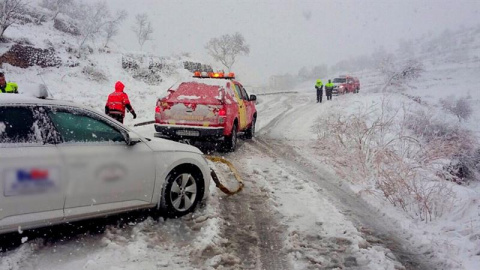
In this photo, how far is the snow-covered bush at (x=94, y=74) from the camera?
26.8m

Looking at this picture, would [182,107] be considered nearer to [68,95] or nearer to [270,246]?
[270,246]

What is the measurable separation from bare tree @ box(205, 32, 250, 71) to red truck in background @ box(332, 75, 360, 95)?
101 feet

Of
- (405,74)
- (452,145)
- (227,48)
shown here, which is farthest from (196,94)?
(227,48)

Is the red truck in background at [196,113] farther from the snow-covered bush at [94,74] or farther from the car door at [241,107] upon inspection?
the snow-covered bush at [94,74]

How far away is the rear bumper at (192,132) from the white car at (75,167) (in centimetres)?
346

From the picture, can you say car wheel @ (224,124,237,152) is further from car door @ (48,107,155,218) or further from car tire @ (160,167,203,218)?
car door @ (48,107,155,218)

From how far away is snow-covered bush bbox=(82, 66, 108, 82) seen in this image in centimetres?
2681

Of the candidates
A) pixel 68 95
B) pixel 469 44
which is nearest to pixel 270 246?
pixel 68 95

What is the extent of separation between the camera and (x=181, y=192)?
4.77 m

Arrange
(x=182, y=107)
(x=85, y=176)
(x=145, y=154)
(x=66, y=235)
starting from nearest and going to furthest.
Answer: (x=85, y=176) < (x=66, y=235) < (x=145, y=154) < (x=182, y=107)

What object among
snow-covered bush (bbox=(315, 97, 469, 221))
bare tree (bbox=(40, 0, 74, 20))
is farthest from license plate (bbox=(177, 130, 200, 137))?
bare tree (bbox=(40, 0, 74, 20))

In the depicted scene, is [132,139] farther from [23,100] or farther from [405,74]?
[405,74]

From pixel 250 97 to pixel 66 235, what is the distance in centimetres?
753

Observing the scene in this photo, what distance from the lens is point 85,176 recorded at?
3.78m
